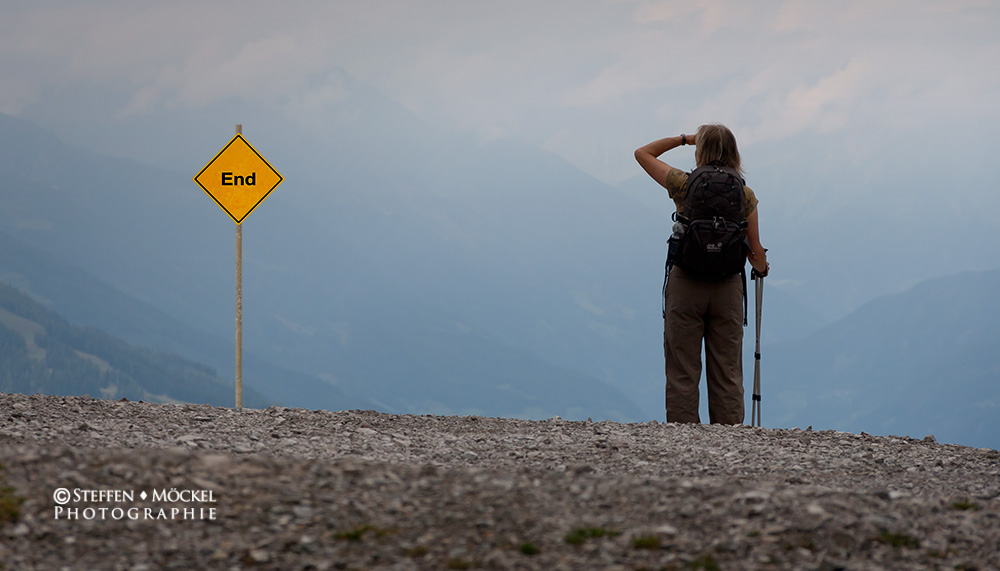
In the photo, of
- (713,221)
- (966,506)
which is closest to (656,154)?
(713,221)

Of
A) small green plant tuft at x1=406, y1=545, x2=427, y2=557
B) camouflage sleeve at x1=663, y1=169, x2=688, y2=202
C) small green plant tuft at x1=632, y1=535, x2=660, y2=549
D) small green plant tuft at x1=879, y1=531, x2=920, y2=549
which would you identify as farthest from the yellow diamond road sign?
small green plant tuft at x1=879, y1=531, x2=920, y2=549

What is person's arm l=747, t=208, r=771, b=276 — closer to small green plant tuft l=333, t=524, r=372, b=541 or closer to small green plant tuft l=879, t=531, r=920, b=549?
small green plant tuft l=879, t=531, r=920, b=549

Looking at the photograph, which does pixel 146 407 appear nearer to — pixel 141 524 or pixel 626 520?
pixel 141 524

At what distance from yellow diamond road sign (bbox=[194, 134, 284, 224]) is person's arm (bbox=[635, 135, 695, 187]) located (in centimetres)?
498

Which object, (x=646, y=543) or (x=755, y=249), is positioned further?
(x=755, y=249)

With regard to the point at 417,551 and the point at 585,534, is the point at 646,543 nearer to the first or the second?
the point at 585,534

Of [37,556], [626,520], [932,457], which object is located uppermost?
[932,457]

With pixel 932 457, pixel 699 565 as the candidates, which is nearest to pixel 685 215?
pixel 932 457

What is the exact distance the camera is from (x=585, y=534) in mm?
5207

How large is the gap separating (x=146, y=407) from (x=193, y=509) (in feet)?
18.4

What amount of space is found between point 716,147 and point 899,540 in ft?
17.4

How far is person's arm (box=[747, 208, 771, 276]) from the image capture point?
33.2ft

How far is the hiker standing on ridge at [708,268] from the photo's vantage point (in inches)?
383

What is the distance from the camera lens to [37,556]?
514cm
